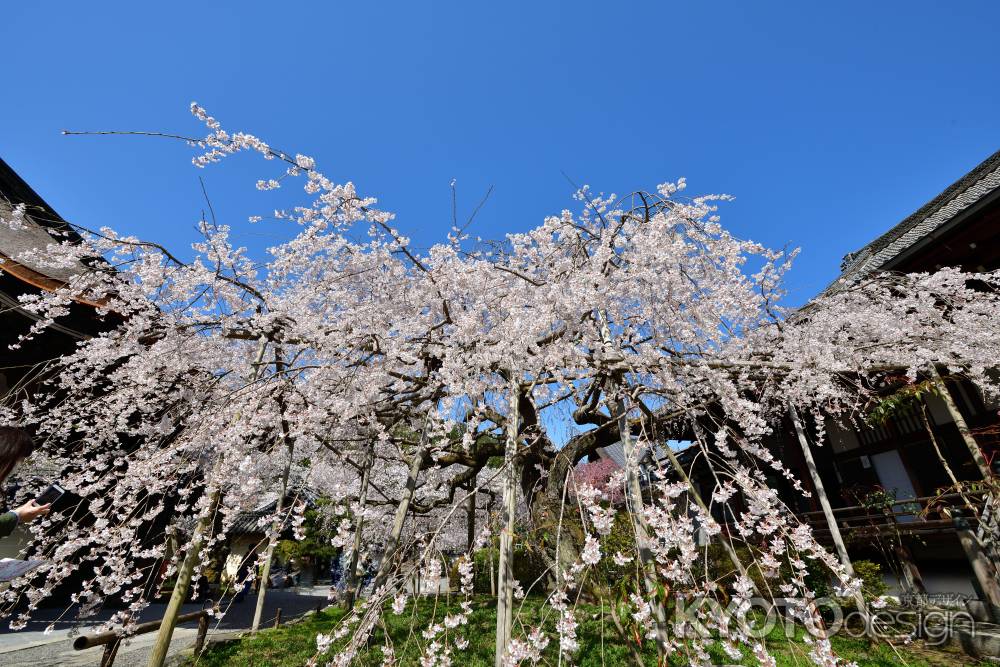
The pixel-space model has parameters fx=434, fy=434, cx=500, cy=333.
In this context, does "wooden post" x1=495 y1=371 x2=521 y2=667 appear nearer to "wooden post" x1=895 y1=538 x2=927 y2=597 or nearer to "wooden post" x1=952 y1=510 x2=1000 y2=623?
"wooden post" x1=952 y1=510 x2=1000 y2=623

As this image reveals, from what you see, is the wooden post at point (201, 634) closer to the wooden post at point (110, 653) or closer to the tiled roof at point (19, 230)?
the wooden post at point (110, 653)

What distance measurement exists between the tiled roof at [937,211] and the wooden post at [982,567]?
3.77 metres

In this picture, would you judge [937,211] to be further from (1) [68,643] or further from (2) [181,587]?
(1) [68,643]

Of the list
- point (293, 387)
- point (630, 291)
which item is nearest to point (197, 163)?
point (293, 387)

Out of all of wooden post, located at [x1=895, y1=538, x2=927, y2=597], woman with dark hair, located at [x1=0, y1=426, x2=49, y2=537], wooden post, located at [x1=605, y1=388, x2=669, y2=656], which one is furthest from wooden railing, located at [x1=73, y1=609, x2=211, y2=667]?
wooden post, located at [x1=895, y1=538, x2=927, y2=597]

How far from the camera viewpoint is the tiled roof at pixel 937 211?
8.23m

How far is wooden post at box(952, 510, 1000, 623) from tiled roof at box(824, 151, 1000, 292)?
12.4ft

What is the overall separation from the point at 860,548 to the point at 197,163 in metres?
12.4

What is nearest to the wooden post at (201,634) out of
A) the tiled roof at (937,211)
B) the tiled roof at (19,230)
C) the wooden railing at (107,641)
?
the wooden railing at (107,641)

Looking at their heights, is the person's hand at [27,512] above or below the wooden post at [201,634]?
above

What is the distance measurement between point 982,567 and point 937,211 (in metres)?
7.82

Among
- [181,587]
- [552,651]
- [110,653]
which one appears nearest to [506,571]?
[181,587]

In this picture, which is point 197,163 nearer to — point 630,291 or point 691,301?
point 630,291

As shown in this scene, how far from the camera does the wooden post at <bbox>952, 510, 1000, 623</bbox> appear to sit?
5550 mm
